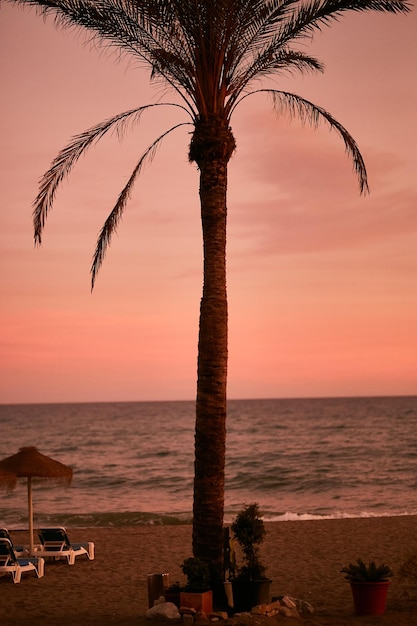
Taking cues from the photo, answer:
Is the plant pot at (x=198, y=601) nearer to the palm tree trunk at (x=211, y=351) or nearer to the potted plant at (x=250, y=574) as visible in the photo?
the potted plant at (x=250, y=574)

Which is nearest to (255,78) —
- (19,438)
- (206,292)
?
(206,292)

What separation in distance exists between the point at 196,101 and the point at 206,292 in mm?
2528

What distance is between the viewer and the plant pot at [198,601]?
32.5 ft

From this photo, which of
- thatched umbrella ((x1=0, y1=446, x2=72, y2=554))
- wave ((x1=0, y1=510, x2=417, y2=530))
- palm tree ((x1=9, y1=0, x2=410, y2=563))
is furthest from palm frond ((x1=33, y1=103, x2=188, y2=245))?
wave ((x1=0, y1=510, x2=417, y2=530))

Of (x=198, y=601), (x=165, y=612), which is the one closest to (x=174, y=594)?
(x=165, y=612)

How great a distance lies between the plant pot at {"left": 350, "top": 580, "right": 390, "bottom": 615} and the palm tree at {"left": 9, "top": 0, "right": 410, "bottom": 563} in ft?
5.82

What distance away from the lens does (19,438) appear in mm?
83250

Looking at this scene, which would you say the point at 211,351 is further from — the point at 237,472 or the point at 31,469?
the point at 237,472

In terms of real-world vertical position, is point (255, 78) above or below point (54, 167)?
above

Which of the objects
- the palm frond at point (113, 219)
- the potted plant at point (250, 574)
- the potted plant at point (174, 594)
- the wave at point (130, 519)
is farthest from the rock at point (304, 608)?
the wave at point (130, 519)

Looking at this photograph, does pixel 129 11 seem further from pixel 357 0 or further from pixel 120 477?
pixel 120 477

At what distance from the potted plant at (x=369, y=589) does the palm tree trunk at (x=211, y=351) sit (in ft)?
5.65

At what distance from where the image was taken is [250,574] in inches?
413

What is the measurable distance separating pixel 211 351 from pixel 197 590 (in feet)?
9.48
